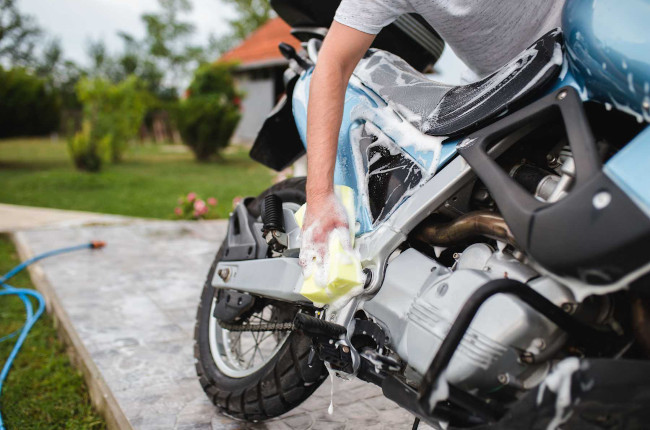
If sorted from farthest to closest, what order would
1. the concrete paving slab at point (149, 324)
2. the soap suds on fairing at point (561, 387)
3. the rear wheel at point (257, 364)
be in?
the concrete paving slab at point (149, 324)
the rear wheel at point (257, 364)
the soap suds on fairing at point (561, 387)

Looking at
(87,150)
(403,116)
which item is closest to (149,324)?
(403,116)

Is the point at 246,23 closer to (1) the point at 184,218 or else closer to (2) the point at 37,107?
(2) the point at 37,107

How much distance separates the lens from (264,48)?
69.8 feet

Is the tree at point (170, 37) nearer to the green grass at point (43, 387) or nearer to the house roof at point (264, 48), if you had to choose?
the house roof at point (264, 48)

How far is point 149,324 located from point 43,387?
61cm

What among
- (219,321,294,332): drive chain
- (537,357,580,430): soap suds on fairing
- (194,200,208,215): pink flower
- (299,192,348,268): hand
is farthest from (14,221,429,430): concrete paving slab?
(537,357,580,430): soap suds on fairing

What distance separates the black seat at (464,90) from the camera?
1.34 m

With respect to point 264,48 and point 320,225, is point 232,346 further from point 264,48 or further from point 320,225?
point 264,48

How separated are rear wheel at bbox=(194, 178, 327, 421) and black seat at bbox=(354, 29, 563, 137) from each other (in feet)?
1.95

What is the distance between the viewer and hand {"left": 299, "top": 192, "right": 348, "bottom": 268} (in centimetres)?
168

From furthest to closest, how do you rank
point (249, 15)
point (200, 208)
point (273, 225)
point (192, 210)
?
point (249, 15), point (192, 210), point (200, 208), point (273, 225)

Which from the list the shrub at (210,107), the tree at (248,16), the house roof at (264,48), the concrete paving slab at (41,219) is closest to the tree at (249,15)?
the tree at (248,16)

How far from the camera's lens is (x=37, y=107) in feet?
44.5

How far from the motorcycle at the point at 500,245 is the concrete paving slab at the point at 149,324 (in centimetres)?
38
